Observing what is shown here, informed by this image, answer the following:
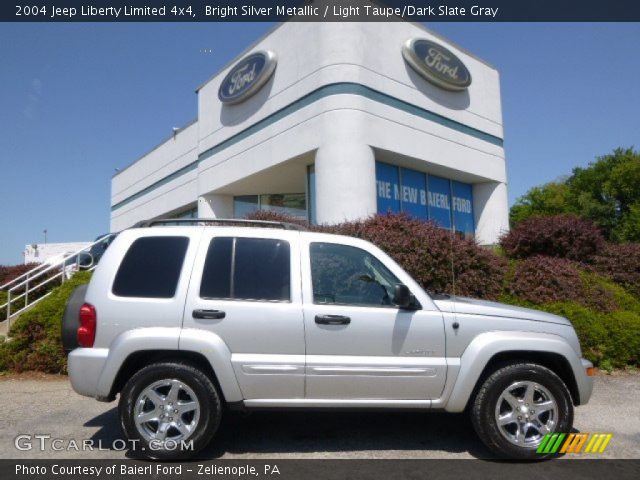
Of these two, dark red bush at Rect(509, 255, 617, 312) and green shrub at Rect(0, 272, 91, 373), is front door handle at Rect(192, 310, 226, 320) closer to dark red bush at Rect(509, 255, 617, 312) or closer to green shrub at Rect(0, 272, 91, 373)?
green shrub at Rect(0, 272, 91, 373)

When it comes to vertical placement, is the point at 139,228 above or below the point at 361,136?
below

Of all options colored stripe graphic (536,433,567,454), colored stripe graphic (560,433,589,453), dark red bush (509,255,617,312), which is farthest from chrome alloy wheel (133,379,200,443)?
dark red bush (509,255,617,312)

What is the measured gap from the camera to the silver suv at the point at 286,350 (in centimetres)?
376

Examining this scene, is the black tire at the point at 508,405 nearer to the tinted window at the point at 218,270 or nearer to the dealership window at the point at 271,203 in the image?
the tinted window at the point at 218,270

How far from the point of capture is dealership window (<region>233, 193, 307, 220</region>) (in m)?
19.1

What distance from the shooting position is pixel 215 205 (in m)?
19.6

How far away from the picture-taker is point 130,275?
13.0 feet

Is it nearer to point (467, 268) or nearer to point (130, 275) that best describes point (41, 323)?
point (130, 275)

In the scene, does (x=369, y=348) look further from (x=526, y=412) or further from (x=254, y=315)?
(x=526, y=412)

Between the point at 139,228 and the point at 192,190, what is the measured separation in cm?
1739

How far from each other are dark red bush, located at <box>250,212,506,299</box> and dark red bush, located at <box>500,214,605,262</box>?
2057 mm

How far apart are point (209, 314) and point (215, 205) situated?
16.3 meters

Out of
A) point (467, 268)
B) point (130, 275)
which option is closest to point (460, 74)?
point (467, 268)

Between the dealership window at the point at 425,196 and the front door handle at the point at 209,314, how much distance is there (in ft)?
37.3
